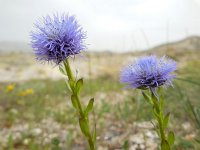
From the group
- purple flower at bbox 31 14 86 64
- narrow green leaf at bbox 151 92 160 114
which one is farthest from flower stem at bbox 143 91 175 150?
purple flower at bbox 31 14 86 64

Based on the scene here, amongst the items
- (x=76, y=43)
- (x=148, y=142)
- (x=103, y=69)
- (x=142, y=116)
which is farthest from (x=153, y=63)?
(x=103, y=69)

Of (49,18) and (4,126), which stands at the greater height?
(49,18)

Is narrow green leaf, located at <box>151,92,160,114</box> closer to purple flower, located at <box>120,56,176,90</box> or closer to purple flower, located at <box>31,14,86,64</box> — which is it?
purple flower, located at <box>120,56,176,90</box>

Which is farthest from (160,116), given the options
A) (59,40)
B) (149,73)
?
(59,40)

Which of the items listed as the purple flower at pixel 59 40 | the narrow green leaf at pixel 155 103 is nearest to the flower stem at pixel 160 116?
the narrow green leaf at pixel 155 103

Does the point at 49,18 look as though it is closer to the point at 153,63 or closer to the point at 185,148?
the point at 153,63
